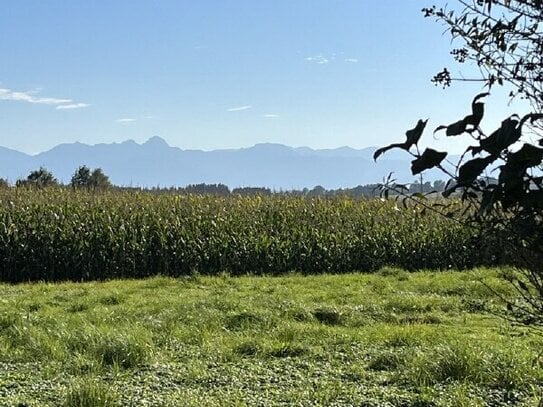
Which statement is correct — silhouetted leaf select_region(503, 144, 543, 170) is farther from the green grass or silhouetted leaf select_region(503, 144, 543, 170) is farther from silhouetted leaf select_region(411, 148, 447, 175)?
the green grass

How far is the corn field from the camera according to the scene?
1442 cm

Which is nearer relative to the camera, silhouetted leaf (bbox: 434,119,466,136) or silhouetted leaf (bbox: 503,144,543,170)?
silhouetted leaf (bbox: 503,144,543,170)

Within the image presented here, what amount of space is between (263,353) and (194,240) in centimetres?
970

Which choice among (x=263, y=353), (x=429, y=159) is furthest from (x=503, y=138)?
(x=263, y=353)

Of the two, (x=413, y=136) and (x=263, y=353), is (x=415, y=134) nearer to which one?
(x=413, y=136)

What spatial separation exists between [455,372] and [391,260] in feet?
36.4

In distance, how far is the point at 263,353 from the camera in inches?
211

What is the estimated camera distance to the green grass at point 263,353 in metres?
4.13

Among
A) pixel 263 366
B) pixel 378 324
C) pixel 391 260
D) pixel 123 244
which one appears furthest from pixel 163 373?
pixel 391 260

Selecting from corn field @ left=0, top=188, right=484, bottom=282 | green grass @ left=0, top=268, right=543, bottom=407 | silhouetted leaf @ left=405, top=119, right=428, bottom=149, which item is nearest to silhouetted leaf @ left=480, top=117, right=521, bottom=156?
silhouetted leaf @ left=405, top=119, right=428, bottom=149

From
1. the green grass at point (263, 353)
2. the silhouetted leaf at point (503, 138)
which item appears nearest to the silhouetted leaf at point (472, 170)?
the silhouetted leaf at point (503, 138)

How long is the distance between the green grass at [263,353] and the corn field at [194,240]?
5.51m

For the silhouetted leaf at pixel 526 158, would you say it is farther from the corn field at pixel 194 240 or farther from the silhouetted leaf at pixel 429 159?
the corn field at pixel 194 240

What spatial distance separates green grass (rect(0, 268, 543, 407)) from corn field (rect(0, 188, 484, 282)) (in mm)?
5506
